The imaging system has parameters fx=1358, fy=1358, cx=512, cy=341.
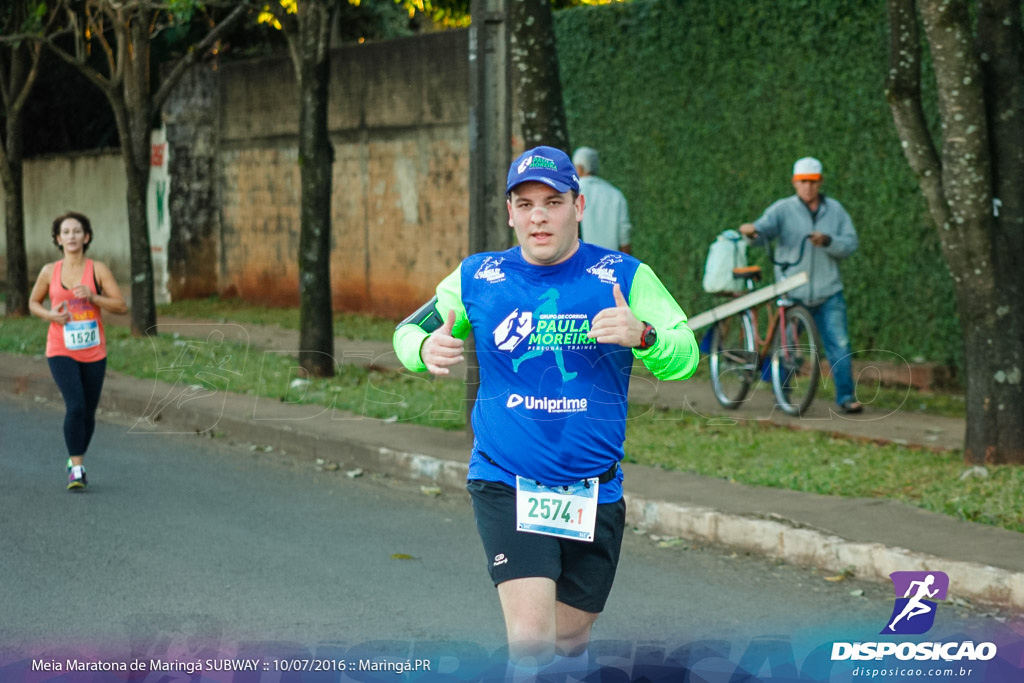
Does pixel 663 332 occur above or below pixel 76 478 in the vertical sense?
above

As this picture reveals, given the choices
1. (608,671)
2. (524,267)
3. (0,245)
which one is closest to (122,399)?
(608,671)

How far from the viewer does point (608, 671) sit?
5.25 metres

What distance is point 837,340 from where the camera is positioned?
1088 cm

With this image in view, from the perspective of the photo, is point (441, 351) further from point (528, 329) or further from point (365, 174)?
point (365, 174)

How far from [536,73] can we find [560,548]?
6565 mm

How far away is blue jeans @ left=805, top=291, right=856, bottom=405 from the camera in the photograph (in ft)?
35.6

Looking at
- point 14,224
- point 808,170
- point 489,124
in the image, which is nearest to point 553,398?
point 489,124

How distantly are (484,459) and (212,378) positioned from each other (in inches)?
379

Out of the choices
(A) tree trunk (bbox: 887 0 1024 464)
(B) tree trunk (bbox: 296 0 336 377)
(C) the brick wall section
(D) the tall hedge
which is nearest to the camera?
(A) tree trunk (bbox: 887 0 1024 464)

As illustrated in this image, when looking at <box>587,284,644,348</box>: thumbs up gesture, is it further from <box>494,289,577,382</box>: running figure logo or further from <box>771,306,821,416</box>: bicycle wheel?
<box>771,306,821,416</box>: bicycle wheel

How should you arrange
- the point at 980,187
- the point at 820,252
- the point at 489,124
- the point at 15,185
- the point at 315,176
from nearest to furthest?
the point at 980,187 < the point at 489,124 < the point at 820,252 < the point at 315,176 < the point at 15,185

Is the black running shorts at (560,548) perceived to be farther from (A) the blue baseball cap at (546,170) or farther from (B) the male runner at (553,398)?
(A) the blue baseball cap at (546,170)

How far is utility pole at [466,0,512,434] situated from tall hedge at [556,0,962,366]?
4.36 metres

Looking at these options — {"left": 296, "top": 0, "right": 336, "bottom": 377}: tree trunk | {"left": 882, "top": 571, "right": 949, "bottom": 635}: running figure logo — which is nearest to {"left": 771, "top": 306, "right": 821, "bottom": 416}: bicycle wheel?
{"left": 882, "top": 571, "right": 949, "bottom": 635}: running figure logo
